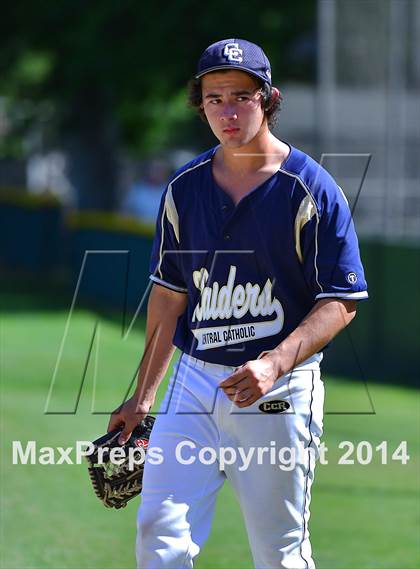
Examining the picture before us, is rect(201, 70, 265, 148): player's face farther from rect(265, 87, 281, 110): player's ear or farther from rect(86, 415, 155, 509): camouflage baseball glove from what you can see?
rect(86, 415, 155, 509): camouflage baseball glove

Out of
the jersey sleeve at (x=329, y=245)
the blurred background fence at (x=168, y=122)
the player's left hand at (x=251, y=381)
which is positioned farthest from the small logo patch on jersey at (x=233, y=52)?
the blurred background fence at (x=168, y=122)

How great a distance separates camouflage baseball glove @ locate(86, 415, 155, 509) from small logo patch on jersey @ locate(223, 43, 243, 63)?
1.41 m

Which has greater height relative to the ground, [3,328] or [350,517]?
[350,517]

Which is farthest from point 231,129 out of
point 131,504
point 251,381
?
point 131,504

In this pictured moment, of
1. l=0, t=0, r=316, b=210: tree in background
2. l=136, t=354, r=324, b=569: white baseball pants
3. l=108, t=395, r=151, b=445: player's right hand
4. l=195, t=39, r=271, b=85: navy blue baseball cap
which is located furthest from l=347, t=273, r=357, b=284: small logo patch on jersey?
l=0, t=0, r=316, b=210: tree in background

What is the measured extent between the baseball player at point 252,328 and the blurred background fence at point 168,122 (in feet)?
8.98

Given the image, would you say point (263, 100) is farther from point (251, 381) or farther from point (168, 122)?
point (168, 122)

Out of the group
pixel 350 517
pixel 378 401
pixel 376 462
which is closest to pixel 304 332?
pixel 350 517

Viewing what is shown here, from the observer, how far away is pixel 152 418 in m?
4.63

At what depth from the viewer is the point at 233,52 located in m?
4.00

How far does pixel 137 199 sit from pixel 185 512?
17466 mm

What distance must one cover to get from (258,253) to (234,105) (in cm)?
51

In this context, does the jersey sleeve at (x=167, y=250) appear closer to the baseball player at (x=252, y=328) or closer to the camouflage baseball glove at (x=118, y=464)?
the baseball player at (x=252, y=328)

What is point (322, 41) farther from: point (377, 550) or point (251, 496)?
point (251, 496)
